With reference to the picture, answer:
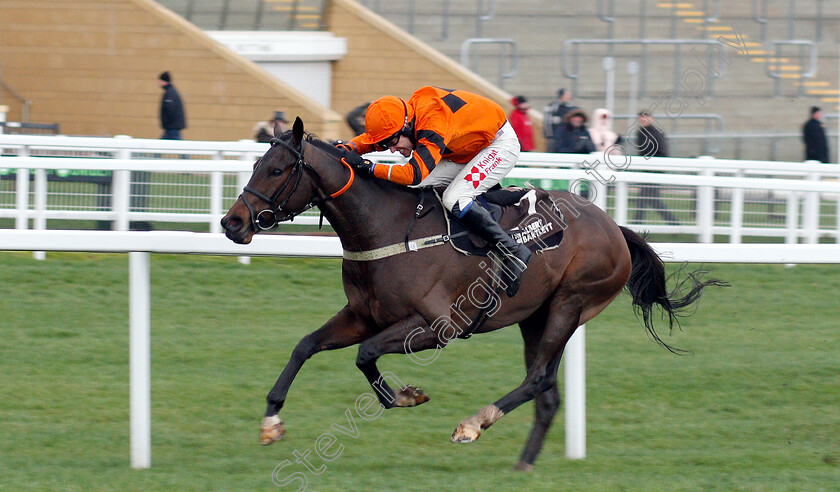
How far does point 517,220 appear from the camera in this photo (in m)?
4.55

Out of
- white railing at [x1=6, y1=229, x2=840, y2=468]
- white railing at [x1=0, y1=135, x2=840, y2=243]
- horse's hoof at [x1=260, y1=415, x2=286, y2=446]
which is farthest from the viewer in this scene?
white railing at [x1=0, y1=135, x2=840, y2=243]

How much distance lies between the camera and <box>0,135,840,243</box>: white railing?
7121 millimetres

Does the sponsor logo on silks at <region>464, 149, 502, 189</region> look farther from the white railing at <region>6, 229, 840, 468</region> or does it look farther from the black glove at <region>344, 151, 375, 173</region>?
the white railing at <region>6, 229, 840, 468</region>

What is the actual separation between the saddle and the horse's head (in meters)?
0.60

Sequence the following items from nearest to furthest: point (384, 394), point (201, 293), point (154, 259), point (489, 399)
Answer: point (384, 394)
point (489, 399)
point (201, 293)
point (154, 259)

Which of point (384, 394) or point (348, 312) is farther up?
point (348, 312)

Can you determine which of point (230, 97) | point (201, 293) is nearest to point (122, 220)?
point (201, 293)

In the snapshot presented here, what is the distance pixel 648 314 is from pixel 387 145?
1647 mm

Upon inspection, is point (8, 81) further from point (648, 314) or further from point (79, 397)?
point (648, 314)

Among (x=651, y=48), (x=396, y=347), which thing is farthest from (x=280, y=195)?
(x=651, y=48)

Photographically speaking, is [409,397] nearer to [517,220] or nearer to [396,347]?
[396,347]

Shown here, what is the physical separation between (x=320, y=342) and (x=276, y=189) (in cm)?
65

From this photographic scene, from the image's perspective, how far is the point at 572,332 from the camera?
465cm

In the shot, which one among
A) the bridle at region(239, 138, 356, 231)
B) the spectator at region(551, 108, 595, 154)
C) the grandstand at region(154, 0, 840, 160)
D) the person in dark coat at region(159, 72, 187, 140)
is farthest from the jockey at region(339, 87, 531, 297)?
the grandstand at region(154, 0, 840, 160)
